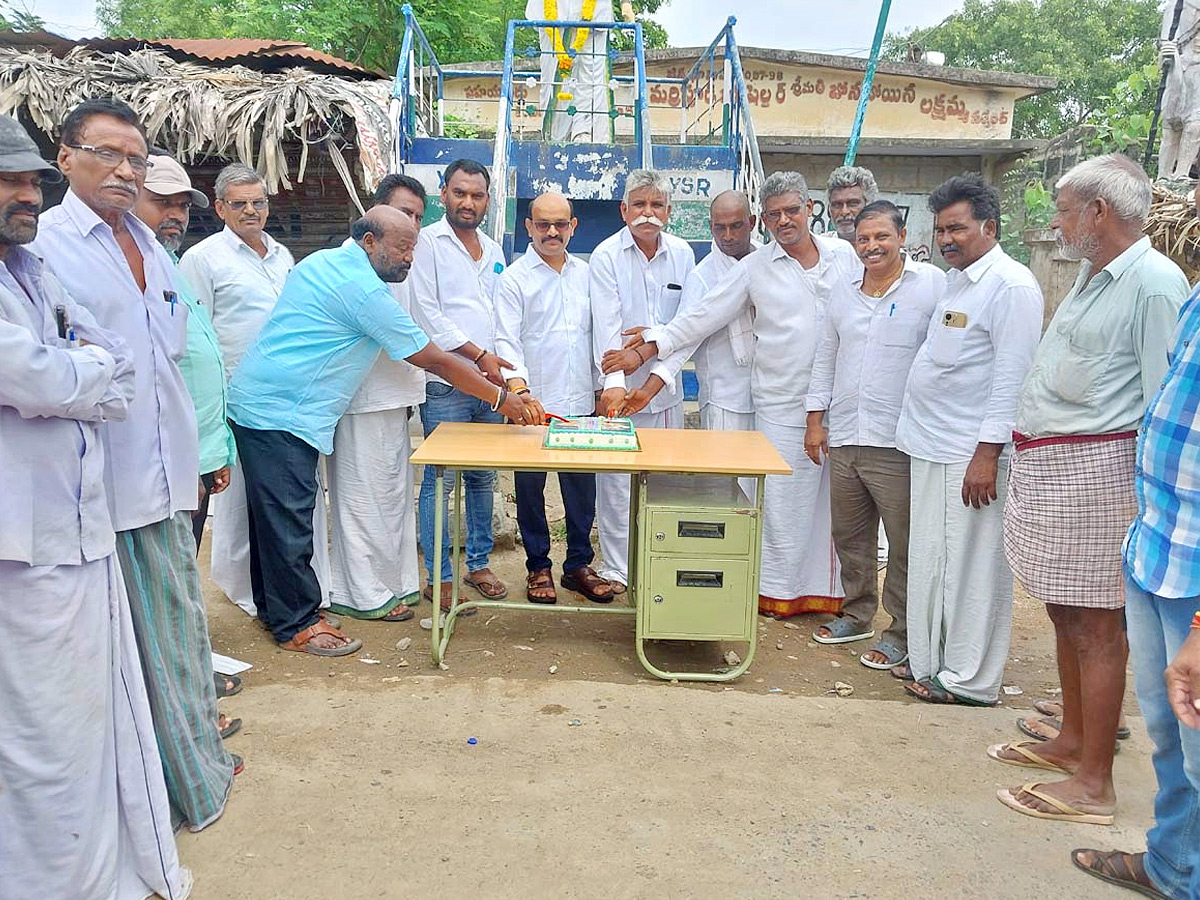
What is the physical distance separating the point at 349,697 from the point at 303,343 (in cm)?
148

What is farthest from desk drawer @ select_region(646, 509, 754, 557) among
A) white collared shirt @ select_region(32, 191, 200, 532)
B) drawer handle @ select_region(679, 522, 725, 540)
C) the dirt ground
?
white collared shirt @ select_region(32, 191, 200, 532)

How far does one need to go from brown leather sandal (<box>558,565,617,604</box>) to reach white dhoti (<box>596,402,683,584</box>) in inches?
4.4

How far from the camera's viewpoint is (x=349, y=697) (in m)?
3.63

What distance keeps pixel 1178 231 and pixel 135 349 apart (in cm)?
564

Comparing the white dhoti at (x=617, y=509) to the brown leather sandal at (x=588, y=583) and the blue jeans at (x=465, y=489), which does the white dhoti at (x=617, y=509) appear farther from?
the blue jeans at (x=465, y=489)

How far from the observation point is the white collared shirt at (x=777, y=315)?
15.1 feet

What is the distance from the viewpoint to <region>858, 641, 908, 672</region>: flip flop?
428 centimetres

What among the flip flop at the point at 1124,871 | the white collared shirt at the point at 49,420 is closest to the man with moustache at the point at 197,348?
the white collared shirt at the point at 49,420

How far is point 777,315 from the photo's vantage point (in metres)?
4.63

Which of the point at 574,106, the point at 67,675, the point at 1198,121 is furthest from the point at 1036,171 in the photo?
the point at 67,675

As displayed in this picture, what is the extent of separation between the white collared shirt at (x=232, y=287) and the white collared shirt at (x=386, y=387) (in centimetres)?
54

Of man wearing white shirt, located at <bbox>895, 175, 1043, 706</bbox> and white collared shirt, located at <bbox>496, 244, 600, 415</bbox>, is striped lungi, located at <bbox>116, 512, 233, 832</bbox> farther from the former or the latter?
man wearing white shirt, located at <bbox>895, 175, 1043, 706</bbox>

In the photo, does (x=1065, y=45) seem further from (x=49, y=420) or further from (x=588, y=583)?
(x=49, y=420)

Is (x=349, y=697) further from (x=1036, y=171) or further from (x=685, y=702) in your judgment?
(x=1036, y=171)
